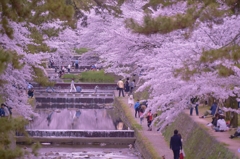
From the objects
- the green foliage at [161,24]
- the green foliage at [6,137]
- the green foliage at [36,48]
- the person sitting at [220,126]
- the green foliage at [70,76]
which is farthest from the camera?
the green foliage at [70,76]

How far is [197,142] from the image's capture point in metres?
19.1

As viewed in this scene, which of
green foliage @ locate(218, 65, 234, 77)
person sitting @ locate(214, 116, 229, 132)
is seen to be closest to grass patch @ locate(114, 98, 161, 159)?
person sitting @ locate(214, 116, 229, 132)

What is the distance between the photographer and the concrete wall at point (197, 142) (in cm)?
1628

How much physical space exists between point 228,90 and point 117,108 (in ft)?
70.8

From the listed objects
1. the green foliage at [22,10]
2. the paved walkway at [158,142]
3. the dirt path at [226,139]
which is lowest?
the paved walkway at [158,142]

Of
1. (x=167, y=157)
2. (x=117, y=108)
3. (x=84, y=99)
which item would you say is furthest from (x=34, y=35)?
(x=84, y=99)

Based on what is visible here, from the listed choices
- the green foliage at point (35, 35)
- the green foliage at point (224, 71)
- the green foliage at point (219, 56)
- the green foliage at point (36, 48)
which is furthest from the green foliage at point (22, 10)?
the green foliage at point (36, 48)

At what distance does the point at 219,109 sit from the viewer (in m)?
21.0

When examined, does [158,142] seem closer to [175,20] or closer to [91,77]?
[175,20]

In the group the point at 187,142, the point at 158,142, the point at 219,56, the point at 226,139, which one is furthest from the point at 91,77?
the point at 219,56

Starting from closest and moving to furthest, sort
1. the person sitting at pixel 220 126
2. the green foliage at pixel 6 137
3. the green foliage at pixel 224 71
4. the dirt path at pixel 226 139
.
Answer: the green foliage at pixel 6 137, the green foliage at pixel 224 71, the dirt path at pixel 226 139, the person sitting at pixel 220 126

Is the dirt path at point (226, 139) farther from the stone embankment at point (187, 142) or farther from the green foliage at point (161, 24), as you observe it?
the green foliage at point (161, 24)

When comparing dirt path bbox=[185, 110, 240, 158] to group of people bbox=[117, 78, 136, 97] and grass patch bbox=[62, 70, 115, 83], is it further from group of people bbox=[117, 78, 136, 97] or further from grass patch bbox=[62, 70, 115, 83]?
grass patch bbox=[62, 70, 115, 83]

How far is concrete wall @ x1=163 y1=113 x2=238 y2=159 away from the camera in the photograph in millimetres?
16281
